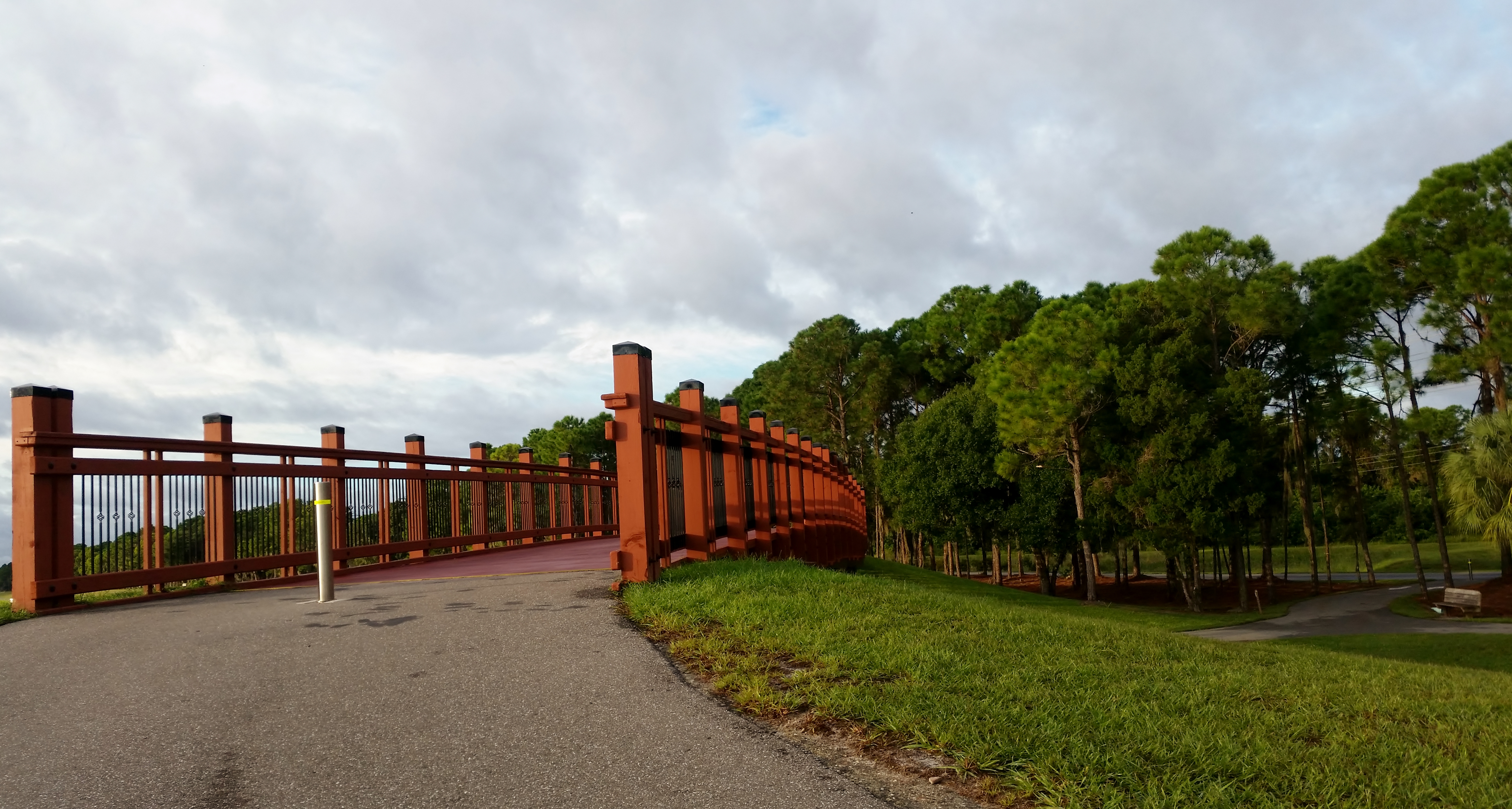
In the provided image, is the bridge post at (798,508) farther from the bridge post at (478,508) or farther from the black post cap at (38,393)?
the black post cap at (38,393)

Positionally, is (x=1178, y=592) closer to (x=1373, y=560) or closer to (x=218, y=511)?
(x=1373, y=560)

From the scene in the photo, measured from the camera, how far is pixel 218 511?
34.4ft

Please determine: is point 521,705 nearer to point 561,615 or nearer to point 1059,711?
point 561,615

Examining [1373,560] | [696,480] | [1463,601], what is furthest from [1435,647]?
[1373,560]

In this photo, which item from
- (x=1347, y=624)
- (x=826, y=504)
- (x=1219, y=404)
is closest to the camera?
(x=826, y=504)

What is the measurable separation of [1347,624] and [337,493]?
28.9m

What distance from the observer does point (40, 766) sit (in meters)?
4.27

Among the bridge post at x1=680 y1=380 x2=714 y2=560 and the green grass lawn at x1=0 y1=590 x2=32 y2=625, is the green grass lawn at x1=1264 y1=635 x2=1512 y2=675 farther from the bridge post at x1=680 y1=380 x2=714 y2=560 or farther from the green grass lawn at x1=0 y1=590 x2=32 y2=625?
the green grass lawn at x1=0 y1=590 x2=32 y2=625

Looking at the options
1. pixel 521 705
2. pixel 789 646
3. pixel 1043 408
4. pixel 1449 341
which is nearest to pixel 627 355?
pixel 789 646

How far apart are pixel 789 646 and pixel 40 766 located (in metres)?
3.88

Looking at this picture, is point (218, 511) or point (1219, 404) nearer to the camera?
point (218, 511)

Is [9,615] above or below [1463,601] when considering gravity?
above

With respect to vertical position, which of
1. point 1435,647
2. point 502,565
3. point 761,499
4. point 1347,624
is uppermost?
point 761,499

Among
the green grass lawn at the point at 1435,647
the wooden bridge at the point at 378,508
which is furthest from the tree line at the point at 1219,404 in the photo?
the wooden bridge at the point at 378,508
